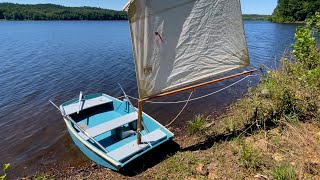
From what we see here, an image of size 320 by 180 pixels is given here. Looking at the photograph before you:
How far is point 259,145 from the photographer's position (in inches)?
341

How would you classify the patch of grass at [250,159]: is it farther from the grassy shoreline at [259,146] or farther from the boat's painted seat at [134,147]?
the boat's painted seat at [134,147]

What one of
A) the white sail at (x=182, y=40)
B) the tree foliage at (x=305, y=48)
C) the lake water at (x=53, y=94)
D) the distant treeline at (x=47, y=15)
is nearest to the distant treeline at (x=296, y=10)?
the lake water at (x=53, y=94)

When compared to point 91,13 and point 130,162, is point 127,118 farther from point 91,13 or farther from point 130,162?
point 91,13

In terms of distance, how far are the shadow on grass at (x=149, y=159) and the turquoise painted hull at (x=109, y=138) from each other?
569 millimetres

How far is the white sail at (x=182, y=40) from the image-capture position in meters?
8.08

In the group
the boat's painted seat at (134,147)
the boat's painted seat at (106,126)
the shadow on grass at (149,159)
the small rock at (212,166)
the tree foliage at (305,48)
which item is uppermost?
the tree foliage at (305,48)

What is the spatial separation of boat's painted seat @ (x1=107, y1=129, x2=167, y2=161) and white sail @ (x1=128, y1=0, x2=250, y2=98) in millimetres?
1801

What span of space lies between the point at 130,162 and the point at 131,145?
0.56 m

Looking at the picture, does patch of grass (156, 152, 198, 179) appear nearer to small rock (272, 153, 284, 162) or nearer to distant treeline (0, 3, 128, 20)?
small rock (272, 153, 284, 162)

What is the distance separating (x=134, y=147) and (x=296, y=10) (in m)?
104

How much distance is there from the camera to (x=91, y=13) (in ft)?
559

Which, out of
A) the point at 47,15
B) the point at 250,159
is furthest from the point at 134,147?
the point at 47,15

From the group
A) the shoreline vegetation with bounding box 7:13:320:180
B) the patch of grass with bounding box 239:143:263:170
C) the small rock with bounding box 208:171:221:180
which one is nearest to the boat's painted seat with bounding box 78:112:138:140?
the shoreline vegetation with bounding box 7:13:320:180

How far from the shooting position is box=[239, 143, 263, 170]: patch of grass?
7.44 m
